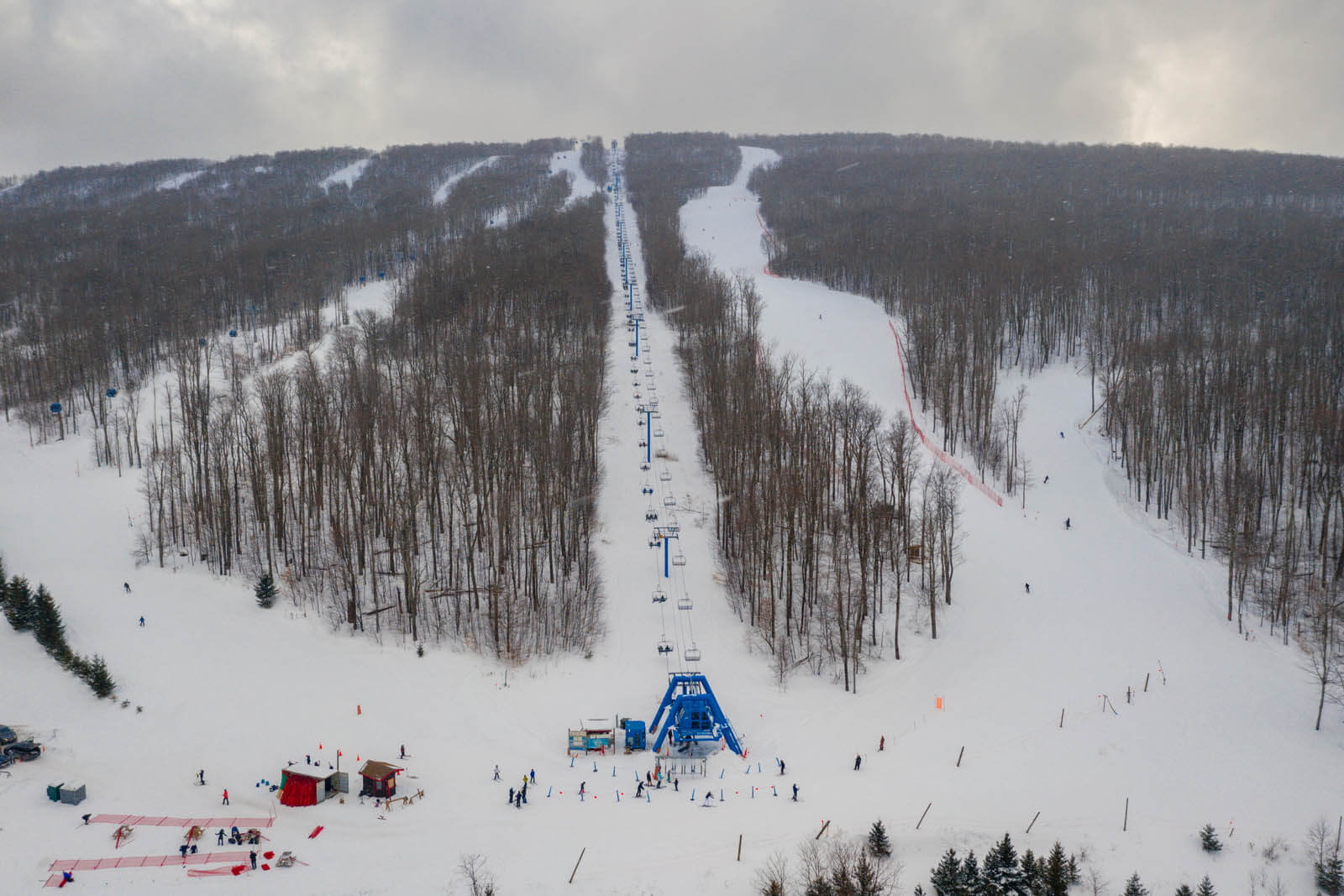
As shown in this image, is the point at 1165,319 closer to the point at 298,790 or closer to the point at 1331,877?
the point at 1331,877

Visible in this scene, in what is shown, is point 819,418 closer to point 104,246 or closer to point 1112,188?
point 1112,188

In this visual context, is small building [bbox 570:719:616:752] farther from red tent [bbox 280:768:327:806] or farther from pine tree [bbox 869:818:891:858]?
pine tree [bbox 869:818:891:858]

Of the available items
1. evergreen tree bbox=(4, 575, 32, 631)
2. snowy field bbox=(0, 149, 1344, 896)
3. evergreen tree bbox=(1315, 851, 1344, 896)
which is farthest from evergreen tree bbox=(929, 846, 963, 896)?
evergreen tree bbox=(4, 575, 32, 631)

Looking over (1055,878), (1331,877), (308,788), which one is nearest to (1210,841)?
(1331,877)

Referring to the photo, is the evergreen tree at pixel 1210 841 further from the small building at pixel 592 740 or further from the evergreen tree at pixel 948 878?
the small building at pixel 592 740

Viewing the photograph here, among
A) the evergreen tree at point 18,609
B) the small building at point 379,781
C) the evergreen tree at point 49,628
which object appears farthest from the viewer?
the evergreen tree at point 18,609

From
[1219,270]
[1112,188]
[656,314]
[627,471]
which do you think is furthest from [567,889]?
[1112,188]

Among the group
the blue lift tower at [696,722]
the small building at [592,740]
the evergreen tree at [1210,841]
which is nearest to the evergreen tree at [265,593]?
the small building at [592,740]
